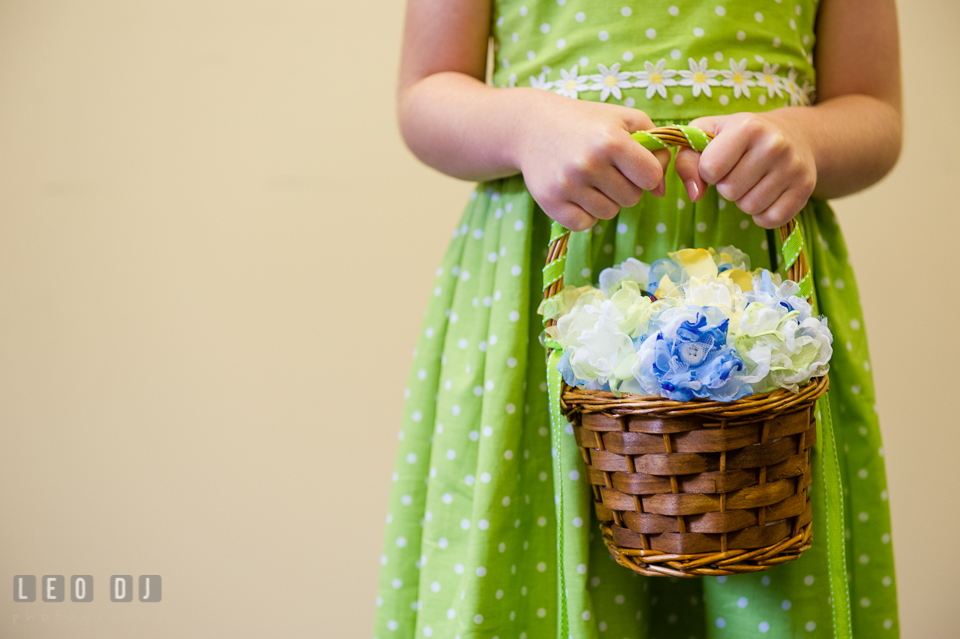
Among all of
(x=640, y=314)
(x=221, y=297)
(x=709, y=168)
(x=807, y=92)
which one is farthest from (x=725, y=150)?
(x=221, y=297)

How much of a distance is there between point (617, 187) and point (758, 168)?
3.8 inches

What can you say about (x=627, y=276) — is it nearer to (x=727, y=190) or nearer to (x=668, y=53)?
(x=727, y=190)

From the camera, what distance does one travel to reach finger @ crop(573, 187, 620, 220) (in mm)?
470

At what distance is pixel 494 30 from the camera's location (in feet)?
2.11

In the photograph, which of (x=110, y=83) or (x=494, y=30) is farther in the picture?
(x=110, y=83)

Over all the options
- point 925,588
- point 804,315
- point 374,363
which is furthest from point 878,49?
point 925,588

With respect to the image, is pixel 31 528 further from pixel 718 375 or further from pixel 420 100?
pixel 718 375

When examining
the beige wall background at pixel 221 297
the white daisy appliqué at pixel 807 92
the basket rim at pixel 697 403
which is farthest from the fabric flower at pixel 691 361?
the beige wall background at pixel 221 297

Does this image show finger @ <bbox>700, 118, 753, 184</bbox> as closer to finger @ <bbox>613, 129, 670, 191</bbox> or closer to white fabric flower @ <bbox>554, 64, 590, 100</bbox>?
finger @ <bbox>613, 129, 670, 191</bbox>

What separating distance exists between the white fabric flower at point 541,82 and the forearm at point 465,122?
0.05 meters

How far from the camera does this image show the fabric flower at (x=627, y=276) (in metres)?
0.50

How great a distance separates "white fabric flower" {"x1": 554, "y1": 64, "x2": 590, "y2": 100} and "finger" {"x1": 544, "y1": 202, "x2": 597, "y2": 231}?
14 centimetres

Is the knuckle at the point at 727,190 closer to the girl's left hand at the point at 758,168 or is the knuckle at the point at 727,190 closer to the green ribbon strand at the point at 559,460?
the girl's left hand at the point at 758,168

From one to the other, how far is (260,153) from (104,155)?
24 cm
